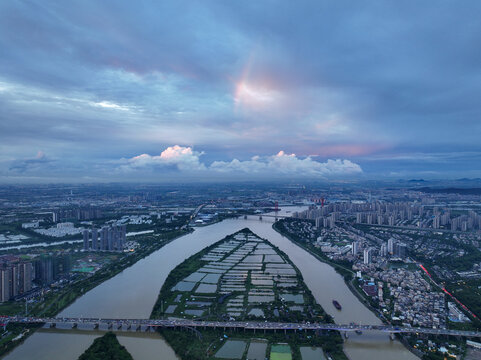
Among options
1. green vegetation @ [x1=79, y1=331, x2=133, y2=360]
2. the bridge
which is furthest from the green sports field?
green vegetation @ [x1=79, y1=331, x2=133, y2=360]

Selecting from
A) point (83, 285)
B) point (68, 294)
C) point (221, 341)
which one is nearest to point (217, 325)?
point (221, 341)

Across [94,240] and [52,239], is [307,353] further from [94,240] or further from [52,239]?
[52,239]

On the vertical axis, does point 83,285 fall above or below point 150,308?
above

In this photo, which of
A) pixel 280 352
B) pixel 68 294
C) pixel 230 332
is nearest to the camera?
pixel 280 352

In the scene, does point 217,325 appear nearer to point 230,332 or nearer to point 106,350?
point 230,332

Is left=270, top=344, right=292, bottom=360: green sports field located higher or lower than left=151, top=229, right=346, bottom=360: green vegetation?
lower

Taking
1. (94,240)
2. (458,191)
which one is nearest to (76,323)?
(94,240)

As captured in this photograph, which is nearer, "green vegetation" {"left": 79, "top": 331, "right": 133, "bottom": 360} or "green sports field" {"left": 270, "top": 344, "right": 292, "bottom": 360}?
"green vegetation" {"left": 79, "top": 331, "right": 133, "bottom": 360}

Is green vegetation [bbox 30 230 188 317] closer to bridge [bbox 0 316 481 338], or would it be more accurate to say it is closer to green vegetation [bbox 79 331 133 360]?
bridge [bbox 0 316 481 338]
